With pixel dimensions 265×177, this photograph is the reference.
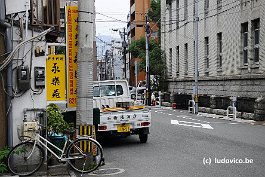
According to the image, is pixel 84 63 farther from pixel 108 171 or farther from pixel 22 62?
pixel 108 171

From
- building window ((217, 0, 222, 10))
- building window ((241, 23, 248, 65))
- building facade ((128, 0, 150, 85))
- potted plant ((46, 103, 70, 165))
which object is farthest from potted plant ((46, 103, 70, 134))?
building facade ((128, 0, 150, 85))

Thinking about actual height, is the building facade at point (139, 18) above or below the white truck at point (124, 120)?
above

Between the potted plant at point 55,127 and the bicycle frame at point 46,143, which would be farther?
the potted plant at point 55,127

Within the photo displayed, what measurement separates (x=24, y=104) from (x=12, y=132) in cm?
69

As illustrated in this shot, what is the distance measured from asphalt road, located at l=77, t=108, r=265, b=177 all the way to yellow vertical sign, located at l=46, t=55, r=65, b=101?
2.31 metres

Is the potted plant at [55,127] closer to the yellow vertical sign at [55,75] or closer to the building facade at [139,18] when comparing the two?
the yellow vertical sign at [55,75]

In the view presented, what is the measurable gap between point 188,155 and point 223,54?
21619 millimetres

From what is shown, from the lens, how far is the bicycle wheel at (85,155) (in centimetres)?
972

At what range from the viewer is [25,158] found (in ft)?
30.7

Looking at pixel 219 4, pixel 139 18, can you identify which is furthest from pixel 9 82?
pixel 139 18

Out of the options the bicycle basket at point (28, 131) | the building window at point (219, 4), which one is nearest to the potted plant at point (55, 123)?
the bicycle basket at point (28, 131)

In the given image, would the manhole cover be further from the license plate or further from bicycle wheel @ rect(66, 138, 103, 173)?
the license plate

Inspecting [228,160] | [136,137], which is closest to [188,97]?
[136,137]

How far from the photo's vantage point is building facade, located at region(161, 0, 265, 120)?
88.0 feet
